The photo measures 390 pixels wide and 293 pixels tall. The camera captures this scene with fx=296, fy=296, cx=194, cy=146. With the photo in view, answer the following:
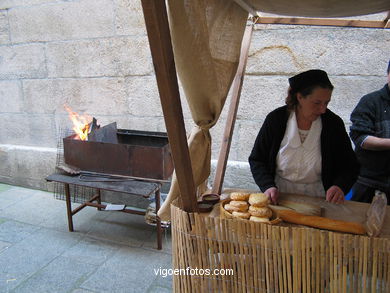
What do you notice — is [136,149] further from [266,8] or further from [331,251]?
[331,251]

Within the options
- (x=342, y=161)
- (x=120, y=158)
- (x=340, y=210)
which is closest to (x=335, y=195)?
(x=340, y=210)

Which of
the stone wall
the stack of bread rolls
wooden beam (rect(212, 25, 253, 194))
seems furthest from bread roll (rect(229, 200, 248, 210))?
the stone wall

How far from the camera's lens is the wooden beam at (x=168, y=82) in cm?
118

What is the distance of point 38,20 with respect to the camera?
438 cm

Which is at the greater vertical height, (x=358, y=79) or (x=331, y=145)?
(x=358, y=79)

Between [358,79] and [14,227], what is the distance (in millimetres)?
4575

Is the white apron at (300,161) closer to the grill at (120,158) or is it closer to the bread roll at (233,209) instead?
the bread roll at (233,209)

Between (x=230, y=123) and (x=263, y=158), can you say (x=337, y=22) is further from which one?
(x=263, y=158)

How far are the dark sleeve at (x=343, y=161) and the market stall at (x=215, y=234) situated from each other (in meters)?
0.48

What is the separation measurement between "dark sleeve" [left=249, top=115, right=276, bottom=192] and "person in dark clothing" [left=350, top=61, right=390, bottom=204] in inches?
33.9

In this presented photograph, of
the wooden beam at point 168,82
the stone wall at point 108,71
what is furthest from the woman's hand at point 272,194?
the stone wall at point 108,71

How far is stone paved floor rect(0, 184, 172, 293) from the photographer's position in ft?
9.25

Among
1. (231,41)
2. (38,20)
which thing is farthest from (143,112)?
(231,41)

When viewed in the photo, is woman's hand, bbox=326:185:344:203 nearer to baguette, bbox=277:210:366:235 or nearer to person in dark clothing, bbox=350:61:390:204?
baguette, bbox=277:210:366:235
